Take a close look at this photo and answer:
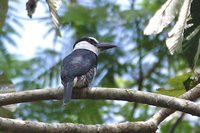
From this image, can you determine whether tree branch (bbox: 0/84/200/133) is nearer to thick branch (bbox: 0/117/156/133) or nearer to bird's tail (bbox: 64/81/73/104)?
thick branch (bbox: 0/117/156/133)

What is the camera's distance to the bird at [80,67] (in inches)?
151

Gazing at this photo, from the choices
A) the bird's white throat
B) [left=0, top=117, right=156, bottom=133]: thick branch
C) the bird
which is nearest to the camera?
[left=0, top=117, right=156, bottom=133]: thick branch

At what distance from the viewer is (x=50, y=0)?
10.9ft

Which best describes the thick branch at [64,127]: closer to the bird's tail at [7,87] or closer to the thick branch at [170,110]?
the thick branch at [170,110]

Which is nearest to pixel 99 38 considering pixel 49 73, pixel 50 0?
pixel 49 73

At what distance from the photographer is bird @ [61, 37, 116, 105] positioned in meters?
3.84

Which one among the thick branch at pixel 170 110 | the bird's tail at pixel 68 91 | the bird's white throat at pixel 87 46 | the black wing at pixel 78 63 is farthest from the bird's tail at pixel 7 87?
the bird's white throat at pixel 87 46

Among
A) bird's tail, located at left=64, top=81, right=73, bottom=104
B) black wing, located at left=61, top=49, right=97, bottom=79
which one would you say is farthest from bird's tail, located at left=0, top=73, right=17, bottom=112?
black wing, located at left=61, top=49, right=97, bottom=79

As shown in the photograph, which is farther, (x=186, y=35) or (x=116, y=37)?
(x=116, y=37)

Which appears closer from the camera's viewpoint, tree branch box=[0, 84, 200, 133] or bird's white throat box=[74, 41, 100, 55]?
tree branch box=[0, 84, 200, 133]

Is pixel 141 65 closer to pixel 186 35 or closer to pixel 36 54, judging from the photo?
pixel 36 54

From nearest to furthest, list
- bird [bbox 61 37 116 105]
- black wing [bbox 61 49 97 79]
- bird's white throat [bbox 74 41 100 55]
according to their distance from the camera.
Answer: bird [bbox 61 37 116 105] < black wing [bbox 61 49 97 79] < bird's white throat [bbox 74 41 100 55]

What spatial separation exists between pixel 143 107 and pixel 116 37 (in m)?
0.81

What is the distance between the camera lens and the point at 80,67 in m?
4.25
